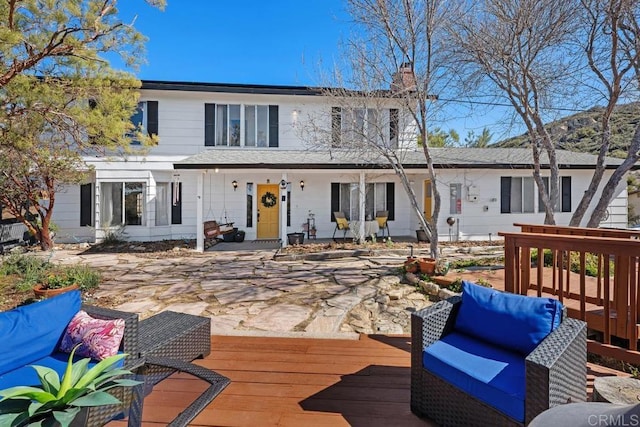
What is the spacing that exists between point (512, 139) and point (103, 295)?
9481 mm

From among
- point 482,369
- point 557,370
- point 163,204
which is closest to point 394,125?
point 163,204

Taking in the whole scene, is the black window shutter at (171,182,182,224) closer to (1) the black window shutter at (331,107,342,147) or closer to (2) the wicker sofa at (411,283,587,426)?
(1) the black window shutter at (331,107,342,147)

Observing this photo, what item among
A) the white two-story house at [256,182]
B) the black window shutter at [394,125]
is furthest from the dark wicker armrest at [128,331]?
the white two-story house at [256,182]

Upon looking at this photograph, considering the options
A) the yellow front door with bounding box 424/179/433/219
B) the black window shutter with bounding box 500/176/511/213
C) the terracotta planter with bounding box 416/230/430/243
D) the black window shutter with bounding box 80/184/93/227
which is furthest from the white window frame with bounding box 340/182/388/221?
the black window shutter with bounding box 80/184/93/227

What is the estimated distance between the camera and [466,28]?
665 cm

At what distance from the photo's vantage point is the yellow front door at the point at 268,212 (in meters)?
12.4

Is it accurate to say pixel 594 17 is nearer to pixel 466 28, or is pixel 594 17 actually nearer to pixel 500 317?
pixel 466 28

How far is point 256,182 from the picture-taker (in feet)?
40.4

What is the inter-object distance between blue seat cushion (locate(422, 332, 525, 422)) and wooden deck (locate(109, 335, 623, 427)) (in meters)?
0.45

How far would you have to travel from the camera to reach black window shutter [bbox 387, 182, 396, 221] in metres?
12.7

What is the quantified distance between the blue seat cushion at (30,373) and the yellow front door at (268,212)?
10.1 m

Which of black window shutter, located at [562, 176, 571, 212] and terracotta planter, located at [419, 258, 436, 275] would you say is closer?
terracotta planter, located at [419, 258, 436, 275]

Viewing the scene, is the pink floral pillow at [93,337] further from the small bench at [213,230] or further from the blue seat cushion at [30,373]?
the small bench at [213,230]

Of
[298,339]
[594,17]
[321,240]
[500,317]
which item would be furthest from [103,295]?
[594,17]
